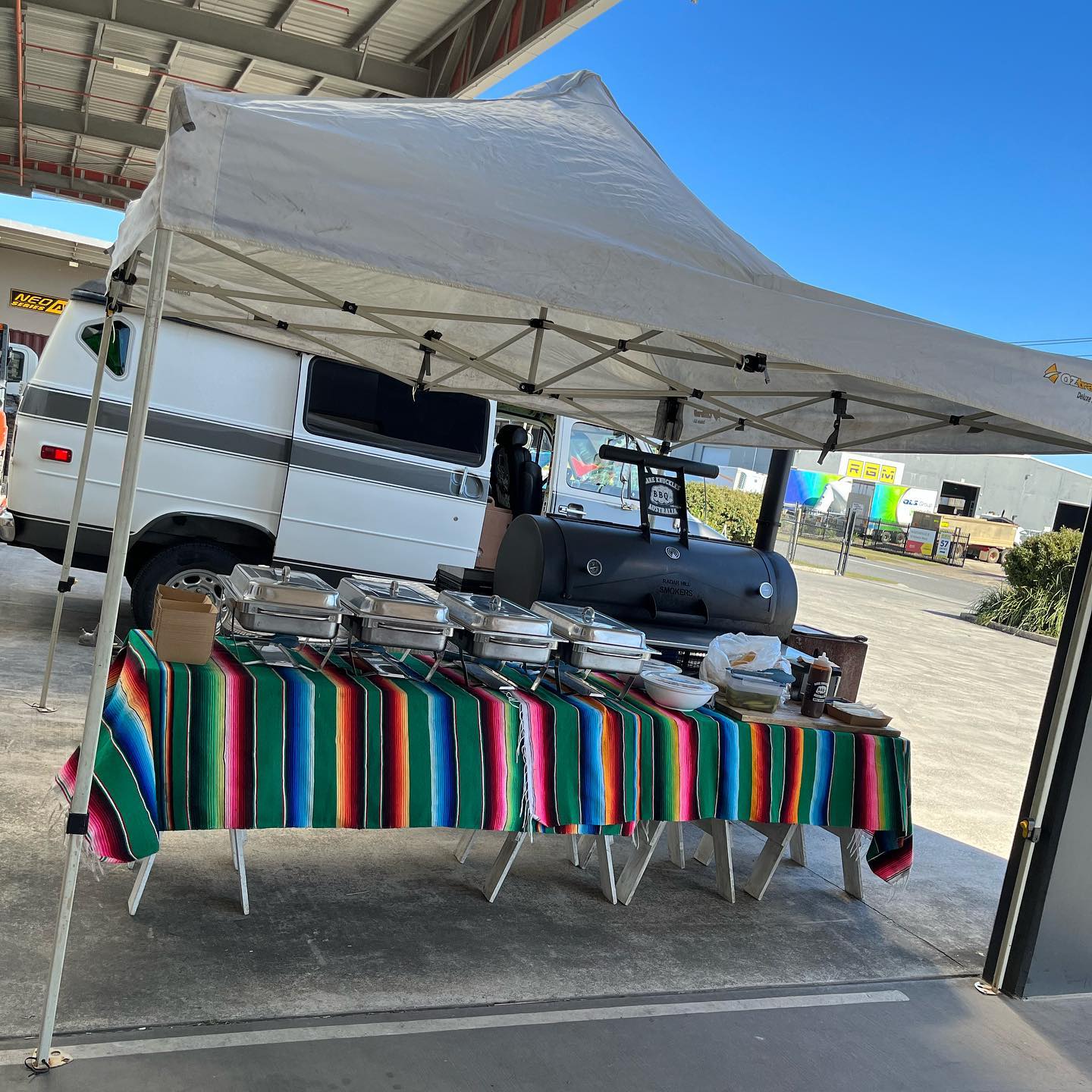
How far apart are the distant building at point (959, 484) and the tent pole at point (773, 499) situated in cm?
2553

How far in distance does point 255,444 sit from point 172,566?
91 centimetres

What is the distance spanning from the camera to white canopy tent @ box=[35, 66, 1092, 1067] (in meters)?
2.38

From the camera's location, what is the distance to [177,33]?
9.31 meters

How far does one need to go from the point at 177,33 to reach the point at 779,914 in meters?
9.03

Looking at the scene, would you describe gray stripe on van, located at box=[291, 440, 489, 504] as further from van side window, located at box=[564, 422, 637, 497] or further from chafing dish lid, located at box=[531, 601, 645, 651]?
chafing dish lid, located at box=[531, 601, 645, 651]

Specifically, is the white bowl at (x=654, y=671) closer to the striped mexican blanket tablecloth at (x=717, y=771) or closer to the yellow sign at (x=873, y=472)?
the striped mexican blanket tablecloth at (x=717, y=771)

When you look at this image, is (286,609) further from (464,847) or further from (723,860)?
(723,860)

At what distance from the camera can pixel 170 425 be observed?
6250 millimetres

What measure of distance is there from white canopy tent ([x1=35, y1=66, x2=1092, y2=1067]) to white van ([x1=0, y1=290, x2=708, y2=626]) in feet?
4.43

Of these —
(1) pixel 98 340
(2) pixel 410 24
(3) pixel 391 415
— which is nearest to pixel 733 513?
(2) pixel 410 24

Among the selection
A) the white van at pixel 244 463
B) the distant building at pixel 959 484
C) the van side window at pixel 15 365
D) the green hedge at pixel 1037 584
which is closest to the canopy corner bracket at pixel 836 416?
the white van at pixel 244 463

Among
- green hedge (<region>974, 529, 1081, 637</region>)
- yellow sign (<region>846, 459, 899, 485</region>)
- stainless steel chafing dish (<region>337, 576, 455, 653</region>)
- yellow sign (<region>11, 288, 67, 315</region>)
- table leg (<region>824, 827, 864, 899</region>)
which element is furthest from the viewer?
yellow sign (<region>846, 459, 899, 485</region>)

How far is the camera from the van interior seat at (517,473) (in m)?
7.62

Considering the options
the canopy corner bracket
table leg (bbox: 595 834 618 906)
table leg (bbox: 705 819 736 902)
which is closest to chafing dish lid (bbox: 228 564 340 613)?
table leg (bbox: 595 834 618 906)
